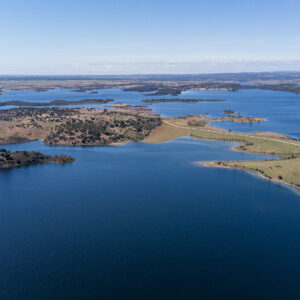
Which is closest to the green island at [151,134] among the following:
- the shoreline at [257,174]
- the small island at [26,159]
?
the shoreline at [257,174]

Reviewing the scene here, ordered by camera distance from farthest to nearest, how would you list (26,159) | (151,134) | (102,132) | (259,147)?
(151,134) → (102,132) → (259,147) → (26,159)

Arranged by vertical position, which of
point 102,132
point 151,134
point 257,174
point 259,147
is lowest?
point 151,134

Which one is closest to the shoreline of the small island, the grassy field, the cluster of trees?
the grassy field

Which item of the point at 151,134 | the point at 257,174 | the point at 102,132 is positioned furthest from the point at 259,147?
the point at 102,132

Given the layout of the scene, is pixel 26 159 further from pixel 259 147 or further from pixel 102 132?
pixel 259 147

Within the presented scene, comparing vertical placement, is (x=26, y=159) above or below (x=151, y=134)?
above

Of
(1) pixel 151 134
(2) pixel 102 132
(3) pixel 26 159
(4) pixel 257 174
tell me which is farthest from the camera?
(1) pixel 151 134

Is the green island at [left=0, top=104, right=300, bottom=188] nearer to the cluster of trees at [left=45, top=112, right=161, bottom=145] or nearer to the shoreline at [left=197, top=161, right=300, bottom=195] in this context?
the cluster of trees at [left=45, top=112, right=161, bottom=145]

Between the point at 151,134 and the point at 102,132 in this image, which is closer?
the point at 102,132
